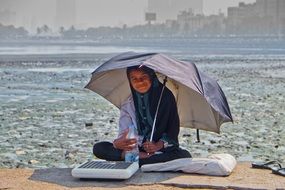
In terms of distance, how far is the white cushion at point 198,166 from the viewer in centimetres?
660

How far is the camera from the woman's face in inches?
263

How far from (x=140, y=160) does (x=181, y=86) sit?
0.96 metres

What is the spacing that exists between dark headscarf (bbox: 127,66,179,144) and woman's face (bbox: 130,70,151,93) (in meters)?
0.03

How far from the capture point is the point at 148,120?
6879 millimetres

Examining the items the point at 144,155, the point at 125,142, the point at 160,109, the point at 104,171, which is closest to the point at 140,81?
the point at 160,109

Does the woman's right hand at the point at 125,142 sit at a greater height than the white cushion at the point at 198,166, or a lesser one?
greater

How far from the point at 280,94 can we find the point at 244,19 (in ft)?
535

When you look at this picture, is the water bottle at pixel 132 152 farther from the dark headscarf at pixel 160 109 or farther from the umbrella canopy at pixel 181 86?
the umbrella canopy at pixel 181 86

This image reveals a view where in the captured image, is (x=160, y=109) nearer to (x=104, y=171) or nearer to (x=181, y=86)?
(x=181, y=86)

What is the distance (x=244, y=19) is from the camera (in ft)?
597

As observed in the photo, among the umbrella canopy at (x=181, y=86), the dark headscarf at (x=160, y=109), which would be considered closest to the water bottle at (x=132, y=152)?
the dark headscarf at (x=160, y=109)

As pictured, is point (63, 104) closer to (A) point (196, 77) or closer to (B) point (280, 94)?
(B) point (280, 94)

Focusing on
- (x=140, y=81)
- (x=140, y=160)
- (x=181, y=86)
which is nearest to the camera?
(x=140, y=81)

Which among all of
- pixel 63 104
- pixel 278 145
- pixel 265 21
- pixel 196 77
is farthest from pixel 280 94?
pixel 265 21
